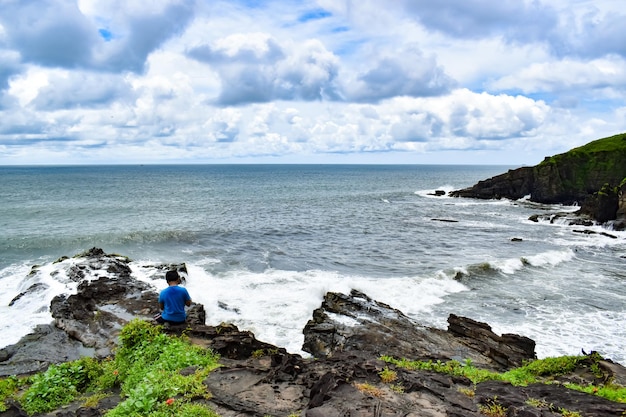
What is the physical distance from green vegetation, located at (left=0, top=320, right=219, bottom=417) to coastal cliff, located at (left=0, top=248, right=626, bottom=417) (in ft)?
0.21

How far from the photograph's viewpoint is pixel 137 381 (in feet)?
31.8

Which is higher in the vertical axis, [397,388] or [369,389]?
[369,389]

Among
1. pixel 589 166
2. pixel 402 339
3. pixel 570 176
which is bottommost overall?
pixel 402 339

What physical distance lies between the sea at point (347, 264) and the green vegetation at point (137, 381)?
24.5 feet

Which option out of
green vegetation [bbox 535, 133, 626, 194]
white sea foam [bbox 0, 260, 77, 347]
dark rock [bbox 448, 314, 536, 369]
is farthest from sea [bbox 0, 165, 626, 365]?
green vegetation [bbox 535, 133, 626, 194]

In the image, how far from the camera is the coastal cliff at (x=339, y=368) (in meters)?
8.02

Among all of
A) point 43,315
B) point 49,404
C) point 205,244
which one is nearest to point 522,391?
point 49,404

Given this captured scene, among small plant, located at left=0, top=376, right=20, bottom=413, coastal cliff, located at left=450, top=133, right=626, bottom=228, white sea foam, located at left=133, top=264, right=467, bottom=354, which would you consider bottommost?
white sea foam, located at left=133, top=264, right=467, bottom=354

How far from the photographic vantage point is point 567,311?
22219 mm

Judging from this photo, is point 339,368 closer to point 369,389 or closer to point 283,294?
point 369,389

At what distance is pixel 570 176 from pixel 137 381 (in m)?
81.1

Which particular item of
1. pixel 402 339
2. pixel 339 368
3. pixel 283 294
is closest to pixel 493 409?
pixel 339 368

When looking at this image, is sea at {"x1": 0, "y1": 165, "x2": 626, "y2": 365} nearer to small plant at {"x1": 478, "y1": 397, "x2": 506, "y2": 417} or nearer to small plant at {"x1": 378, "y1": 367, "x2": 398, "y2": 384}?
small plant at {"x1": 478, "y1": 397, "x2": 506, "y2": 417}

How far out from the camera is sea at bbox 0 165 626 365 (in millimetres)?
20781
